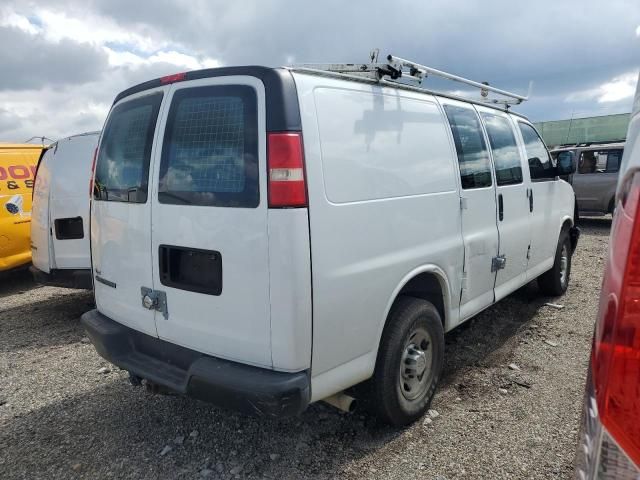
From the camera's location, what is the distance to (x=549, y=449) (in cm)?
283

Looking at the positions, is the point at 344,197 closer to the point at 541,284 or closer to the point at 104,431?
the point at 104,431

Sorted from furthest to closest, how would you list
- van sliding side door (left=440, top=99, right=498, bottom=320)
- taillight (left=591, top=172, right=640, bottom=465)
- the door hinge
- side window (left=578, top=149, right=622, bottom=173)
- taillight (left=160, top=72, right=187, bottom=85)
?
side window (left=578, top=149, right=622, bottom=173) < the door hinge < van sliding side door (left=440, top=99, right=498, bottom=320) < taillight (left=160, top=72, right=187, bottom=85) < taillight (left=591, top=172, right=640, bottom=465)

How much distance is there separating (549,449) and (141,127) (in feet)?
10.0

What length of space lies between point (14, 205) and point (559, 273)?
7.04 metres

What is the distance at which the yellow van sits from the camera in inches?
257

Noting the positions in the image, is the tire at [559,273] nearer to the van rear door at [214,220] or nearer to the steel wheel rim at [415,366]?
the steel wheel rim at [415,366]

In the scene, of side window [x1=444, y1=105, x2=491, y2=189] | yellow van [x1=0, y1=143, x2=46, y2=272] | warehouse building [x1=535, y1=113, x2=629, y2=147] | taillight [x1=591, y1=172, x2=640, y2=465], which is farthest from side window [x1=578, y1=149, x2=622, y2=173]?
taillight [x1=591, y1=172, x2=640, y2=465]

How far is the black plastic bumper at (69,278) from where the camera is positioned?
530 cm

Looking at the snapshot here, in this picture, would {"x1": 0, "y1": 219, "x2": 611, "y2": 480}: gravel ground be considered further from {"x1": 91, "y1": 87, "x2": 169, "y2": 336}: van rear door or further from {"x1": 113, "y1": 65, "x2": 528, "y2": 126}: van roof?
{"x1": 113, "y1": 65, "x2": 528, "y2": 126}: van roof

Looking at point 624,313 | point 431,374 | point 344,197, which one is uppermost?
point 344,197

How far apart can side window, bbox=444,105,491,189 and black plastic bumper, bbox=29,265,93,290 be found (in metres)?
4.05

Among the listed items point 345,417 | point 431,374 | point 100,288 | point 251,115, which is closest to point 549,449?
point 431,374

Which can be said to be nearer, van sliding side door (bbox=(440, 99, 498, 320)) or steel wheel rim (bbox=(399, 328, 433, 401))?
steel wheel rim (bbox=(399, 328, 433, 401))

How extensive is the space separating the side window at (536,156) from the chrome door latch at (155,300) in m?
3.55
